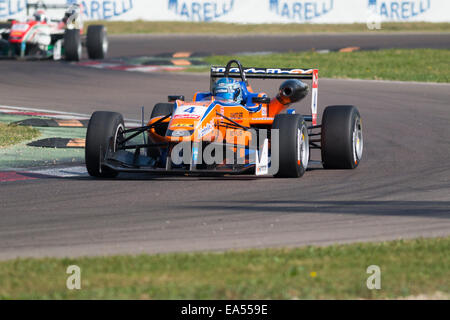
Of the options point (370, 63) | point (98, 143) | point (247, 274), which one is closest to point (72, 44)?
point (370, 63)

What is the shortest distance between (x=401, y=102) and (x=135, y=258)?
1282 centimetres

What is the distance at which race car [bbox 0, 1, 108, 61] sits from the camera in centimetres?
2491

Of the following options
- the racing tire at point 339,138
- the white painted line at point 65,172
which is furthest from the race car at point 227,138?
the white painted line at point 65,172

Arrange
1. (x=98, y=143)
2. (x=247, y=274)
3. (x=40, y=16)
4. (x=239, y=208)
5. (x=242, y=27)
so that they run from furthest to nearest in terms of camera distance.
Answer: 1. (x=242, y=27)
2. (x=40, y=16)
3. (x=98, y=143)
4. (x=239, y=208)
5. (x=247, y=274)

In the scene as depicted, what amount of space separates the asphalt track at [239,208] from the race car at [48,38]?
12633 mm

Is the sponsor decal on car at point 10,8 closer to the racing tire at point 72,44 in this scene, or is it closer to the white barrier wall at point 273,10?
the white barrier wall at point 273,10

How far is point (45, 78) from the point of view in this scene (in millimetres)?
21828

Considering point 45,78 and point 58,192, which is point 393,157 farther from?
point 45,78

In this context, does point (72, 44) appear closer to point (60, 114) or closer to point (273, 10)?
point (60, 114)

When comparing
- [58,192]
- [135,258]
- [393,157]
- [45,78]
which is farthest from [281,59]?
[135,258]

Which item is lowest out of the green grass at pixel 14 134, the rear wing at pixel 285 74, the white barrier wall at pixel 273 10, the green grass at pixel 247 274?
the green grass at pixel 14 134

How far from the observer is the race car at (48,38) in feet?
81.7

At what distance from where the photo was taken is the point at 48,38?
25.6 meters

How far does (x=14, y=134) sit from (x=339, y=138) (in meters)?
5.16
